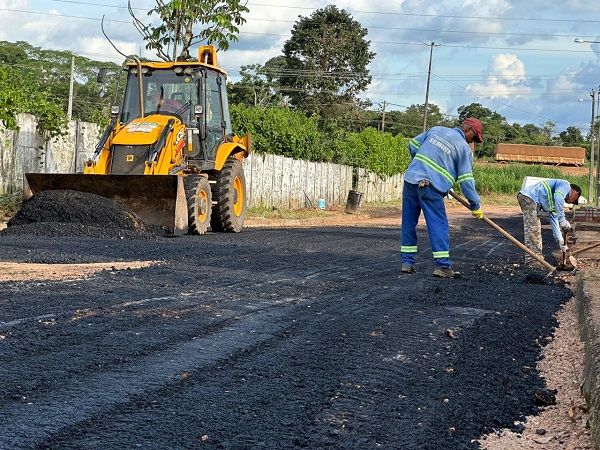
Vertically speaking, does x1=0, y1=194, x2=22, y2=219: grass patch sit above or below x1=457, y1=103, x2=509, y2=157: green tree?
below

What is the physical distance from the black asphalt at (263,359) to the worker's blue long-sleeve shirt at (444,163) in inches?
48.8

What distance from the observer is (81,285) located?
786 centimetres

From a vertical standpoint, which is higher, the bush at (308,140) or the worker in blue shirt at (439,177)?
the bush at (308,140)

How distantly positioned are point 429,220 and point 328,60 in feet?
159

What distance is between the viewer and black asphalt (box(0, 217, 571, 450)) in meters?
3.91

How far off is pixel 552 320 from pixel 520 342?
4.44ft

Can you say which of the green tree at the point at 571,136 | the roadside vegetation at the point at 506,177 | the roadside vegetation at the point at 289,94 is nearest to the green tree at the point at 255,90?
the roadside vegetation at the point at 289,94

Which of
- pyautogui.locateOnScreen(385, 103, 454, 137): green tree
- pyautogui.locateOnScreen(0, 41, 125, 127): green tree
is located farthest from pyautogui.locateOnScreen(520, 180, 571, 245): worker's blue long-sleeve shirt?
pyautogui.locateOnScreen(385, 103, 454, 137): green tree

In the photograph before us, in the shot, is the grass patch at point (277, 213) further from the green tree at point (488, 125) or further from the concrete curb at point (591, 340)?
the green tree at point (488, 125)

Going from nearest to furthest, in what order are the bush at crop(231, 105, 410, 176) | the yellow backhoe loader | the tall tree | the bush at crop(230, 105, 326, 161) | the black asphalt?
the black asphalt → the yellow backhoe loader → the bush at crop(230, 105, 326, 161) → the bush at crop(231, 105, 410, 176) → the tall tree

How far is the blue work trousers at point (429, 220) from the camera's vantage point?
10.5 metres

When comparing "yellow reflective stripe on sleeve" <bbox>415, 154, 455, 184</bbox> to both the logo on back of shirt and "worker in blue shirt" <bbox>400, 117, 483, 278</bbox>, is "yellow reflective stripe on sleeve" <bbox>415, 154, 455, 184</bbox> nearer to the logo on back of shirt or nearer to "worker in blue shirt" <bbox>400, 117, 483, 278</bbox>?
"worker in blue shirt" <bbox>400, 117, 483, 278</bbox>

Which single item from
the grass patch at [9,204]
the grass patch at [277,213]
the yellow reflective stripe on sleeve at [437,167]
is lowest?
the grass patch at [277,213]

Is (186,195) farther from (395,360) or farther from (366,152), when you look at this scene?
(366,152)
